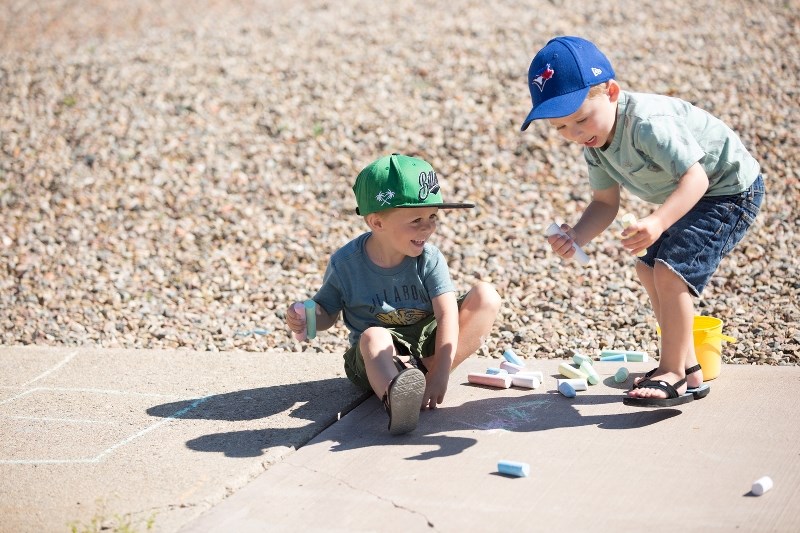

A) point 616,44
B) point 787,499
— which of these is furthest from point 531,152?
point 787,499

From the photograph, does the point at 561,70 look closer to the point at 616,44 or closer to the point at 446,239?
the point at 446,239

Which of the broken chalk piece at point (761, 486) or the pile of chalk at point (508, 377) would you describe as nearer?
the broken chalk piece at point (761, 486)

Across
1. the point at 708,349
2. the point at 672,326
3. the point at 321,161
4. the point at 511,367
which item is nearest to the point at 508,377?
the point at 511,367

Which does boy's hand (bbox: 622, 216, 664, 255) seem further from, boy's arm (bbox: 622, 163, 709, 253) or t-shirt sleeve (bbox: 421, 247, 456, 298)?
t-shirt sleeve (bbox: 421, 247, 456, 298)

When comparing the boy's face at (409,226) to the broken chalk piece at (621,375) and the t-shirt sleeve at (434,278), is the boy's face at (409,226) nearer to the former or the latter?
the t-shirt sleeve at (434,278)

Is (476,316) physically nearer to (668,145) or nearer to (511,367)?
(511,367)

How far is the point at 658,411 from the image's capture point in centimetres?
386

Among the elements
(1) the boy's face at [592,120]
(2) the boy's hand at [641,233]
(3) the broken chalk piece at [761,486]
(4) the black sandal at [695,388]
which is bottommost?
(3) the broken chalk piece at [761,486]

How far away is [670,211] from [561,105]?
0.60 meters

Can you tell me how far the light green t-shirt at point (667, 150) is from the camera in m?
3.70

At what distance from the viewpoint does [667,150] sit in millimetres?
3688

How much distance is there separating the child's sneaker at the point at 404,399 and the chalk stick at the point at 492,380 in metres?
0.68

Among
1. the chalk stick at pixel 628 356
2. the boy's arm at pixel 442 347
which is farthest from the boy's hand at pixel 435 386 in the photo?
the chalk stick at pixel 628 356

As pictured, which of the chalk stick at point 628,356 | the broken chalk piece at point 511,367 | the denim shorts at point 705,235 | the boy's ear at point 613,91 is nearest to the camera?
the boy's ear at point 613,91
